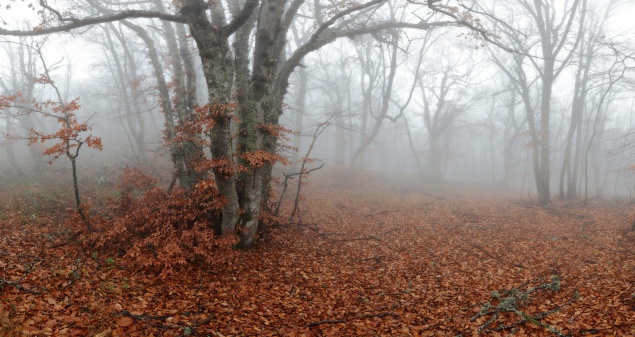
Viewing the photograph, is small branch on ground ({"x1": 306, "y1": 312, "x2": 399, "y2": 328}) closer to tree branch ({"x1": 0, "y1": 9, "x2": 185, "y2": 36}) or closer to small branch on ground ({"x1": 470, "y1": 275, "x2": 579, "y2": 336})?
small branch on ground ({"x1": 470, "y1": 275, "x2": 579, "y2": 336})

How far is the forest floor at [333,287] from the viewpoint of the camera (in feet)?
14.6

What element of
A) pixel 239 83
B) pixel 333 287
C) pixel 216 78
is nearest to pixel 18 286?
pixel 216 78

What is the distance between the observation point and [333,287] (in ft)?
21.1

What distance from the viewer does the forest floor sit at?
14.6 ft

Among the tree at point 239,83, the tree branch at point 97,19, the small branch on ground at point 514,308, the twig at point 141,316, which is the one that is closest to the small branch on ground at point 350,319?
the small branch on ground at point 514,308

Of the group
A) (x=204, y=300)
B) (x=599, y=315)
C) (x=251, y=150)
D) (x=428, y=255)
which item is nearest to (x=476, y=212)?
(x=428, y=255)

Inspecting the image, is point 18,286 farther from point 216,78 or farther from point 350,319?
point 350,319

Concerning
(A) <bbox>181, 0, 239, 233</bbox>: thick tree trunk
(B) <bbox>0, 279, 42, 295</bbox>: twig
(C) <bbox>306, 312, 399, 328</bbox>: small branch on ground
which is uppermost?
(A) <bbox>181, 0, 239, 233</bbox>: thick tree trunk

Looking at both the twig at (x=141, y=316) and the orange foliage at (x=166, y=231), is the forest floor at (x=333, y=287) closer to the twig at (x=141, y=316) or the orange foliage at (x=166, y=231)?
the twig at (x=141, y=316)

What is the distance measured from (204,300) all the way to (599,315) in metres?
5.92

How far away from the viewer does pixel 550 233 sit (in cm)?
1052

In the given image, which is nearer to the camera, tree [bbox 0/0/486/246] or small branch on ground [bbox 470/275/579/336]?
small branch on ground [bbox 470/275/579/336]

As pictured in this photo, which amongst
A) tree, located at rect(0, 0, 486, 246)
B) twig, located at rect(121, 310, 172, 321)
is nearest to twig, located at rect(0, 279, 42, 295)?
twig, located at rect(121, 310, 172, 321)

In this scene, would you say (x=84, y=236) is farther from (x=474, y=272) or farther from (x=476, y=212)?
(x=476, y=212)
